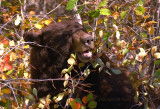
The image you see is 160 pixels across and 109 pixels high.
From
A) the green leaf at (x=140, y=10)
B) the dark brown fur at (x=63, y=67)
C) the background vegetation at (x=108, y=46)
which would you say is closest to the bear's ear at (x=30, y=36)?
the dark brown fur at (x=63, y=67)

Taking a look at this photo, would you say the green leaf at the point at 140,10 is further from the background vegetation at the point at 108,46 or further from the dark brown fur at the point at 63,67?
the dark brown fur at the point at 63,67

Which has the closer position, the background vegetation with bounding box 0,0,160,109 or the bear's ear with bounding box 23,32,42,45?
the background vegetation with bounding box 0,0,160,109

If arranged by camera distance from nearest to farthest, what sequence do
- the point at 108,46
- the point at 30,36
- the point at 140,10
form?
1. the point at 140,10
2. the point at 108,46
3. the point at 30,36

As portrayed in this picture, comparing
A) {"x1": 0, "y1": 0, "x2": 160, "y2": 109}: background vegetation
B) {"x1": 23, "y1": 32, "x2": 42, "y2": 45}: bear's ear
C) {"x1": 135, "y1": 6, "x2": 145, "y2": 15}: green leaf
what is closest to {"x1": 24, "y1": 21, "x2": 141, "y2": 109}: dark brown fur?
{"x1": 23, "y1": 32, "x2": 42, "y2": 45}: bear's ear

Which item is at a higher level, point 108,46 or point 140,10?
point 140,10

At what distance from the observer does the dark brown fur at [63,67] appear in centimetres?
371

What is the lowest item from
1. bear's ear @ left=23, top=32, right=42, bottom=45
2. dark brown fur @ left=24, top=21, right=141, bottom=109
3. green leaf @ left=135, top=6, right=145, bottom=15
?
dark brown fur @ left=24, top=21, right=141, bottom=109

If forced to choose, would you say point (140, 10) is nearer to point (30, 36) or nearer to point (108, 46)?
point (108, 46)

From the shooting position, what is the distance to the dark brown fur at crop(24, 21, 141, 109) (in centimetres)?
371

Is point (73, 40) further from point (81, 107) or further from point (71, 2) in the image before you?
point (81, 107)

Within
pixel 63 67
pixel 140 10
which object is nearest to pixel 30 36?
pixel 63 67

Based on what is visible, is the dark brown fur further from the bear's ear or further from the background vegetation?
the background vegetation

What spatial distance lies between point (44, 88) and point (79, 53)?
84 centimetres

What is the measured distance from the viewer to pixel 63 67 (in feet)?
12.5
